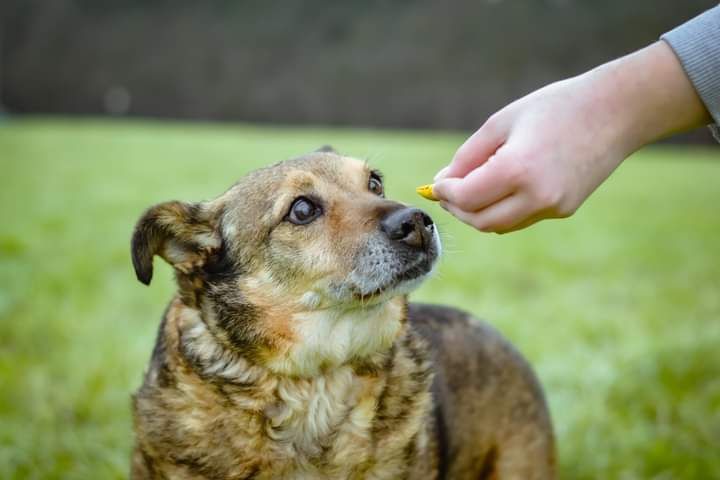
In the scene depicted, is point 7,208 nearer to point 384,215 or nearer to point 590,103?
point 384,215

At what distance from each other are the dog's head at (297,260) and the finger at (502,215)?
0.65 meters

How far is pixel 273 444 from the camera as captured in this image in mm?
2496

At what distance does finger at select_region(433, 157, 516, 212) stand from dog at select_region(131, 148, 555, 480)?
2.21 feet

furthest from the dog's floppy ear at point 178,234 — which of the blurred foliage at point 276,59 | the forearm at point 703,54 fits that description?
the blurred foliage at point 276,59

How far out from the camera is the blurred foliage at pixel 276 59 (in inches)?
1011

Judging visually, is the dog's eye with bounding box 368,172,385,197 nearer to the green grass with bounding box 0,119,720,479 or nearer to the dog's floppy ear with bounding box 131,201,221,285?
the green grass with bounding box 0,119,720,479

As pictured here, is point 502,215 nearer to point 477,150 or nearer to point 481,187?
point 481,187

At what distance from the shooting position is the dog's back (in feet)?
9.59

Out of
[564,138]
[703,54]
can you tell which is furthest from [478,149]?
[703,54]

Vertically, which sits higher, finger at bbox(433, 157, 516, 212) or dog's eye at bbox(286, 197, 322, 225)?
finger at bbox(433, 157, 516, 212)

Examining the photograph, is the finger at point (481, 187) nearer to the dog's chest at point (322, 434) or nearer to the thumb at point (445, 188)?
the thumb at point (445, 188)

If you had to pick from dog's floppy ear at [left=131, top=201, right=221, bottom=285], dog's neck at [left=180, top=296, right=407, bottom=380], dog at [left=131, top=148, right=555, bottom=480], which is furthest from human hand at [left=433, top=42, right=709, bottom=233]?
dog's floppy ear at [left=131, top=201, right=221, bottom=285]

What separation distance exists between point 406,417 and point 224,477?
0.66 m

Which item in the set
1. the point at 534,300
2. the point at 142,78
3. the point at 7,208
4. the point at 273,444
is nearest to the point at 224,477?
the point at 273,444
